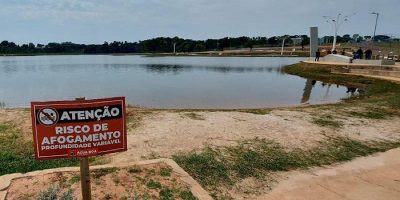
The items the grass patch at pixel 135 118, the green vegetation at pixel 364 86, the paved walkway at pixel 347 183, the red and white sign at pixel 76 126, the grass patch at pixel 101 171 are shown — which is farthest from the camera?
the green vegetation at pixel 364 86

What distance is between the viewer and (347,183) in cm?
754

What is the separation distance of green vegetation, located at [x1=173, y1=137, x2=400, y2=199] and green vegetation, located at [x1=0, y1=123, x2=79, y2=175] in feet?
8.98

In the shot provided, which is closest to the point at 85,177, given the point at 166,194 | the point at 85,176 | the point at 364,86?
the point at 85,176

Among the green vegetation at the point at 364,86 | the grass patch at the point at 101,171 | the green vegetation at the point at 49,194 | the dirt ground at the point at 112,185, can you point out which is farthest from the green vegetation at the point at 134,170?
the green vegetation at the point at 364,86

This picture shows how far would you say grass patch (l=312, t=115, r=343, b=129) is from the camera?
39.8 ft

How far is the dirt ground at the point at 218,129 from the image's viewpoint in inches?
359

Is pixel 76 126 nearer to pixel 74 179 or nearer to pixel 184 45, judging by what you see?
pixel 74 179

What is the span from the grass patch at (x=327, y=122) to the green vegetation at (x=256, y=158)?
1.64 meters

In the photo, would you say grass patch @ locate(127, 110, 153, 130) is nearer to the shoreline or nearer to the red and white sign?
the shoreline

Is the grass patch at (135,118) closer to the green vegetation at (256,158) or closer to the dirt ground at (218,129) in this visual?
the dirt ground at (218,129)

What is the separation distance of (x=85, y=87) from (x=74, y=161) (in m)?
24.4

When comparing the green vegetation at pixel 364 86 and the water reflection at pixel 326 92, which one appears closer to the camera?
the green vegetation at pixel 364 86

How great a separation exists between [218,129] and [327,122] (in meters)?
4.26

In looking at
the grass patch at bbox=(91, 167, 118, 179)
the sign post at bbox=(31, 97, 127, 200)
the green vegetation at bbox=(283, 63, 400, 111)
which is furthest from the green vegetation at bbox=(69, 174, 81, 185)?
the green vegetation at bbox=(283, 63, 400, 111)
